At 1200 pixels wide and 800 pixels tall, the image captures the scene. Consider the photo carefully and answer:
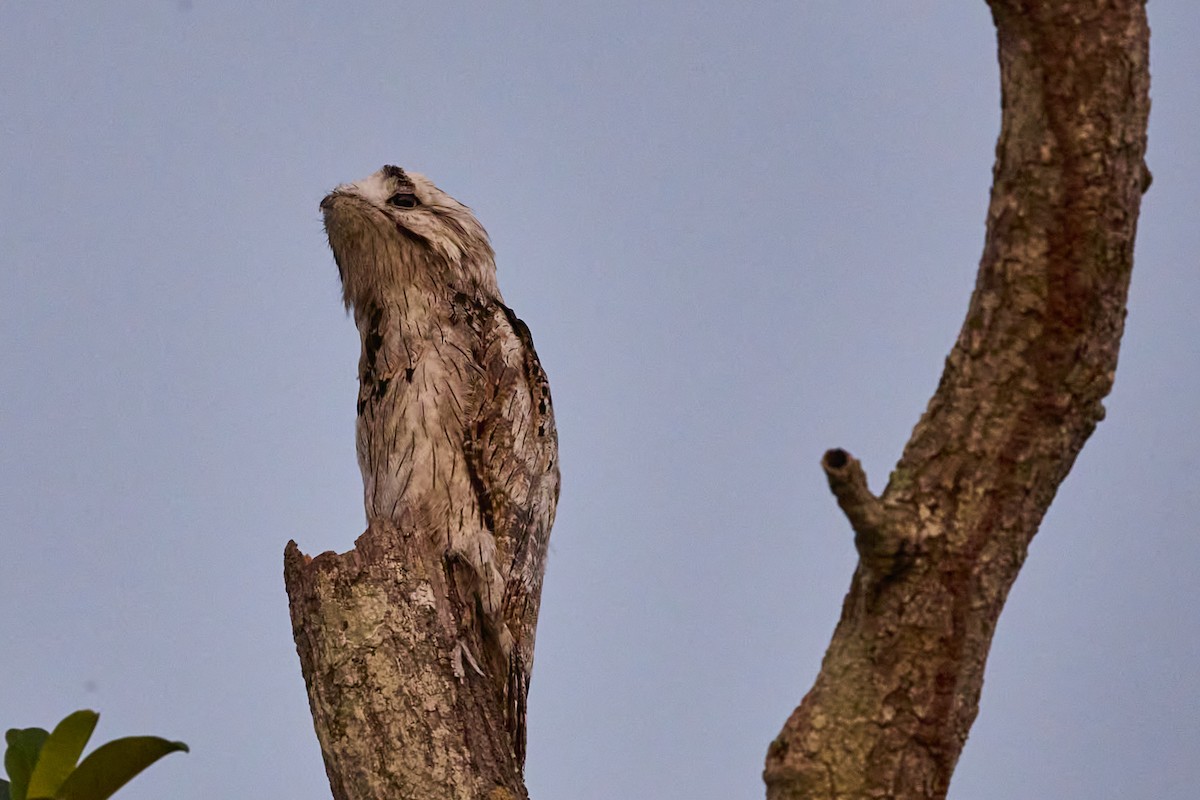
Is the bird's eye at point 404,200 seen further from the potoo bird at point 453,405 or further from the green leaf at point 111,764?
the green leaf at point 111,764

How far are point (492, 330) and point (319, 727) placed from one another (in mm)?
1965

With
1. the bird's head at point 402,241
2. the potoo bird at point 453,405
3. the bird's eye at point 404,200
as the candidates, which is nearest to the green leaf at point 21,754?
the potoo bird at point 453,405

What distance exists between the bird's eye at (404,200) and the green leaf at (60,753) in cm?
332

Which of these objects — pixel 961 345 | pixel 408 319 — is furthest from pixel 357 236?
pixel 961 345

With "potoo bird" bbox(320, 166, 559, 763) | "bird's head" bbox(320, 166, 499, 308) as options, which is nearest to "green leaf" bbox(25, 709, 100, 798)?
"potoo bird" bbox(320, 166, 559, 763)

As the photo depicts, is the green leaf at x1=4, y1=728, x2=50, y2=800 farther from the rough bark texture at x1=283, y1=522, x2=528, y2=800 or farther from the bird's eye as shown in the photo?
the bird's eye

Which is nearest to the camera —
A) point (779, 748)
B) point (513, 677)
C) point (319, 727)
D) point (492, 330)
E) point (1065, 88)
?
point (1065, 88)

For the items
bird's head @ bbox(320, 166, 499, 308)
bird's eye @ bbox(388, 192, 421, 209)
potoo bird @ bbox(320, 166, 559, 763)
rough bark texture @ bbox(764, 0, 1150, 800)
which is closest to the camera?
rough bark texture @ bbox(764, 0, 1150, 800)

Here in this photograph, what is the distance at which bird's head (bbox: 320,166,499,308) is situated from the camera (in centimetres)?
554

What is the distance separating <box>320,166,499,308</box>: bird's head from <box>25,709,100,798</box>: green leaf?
297cm

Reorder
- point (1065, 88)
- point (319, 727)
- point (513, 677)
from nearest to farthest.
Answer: point (1065, 88), point (319, 727), point (513, 677)

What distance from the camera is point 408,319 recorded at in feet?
17.6

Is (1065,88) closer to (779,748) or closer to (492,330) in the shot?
(779,748)

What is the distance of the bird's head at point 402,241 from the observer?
5.54 metres
